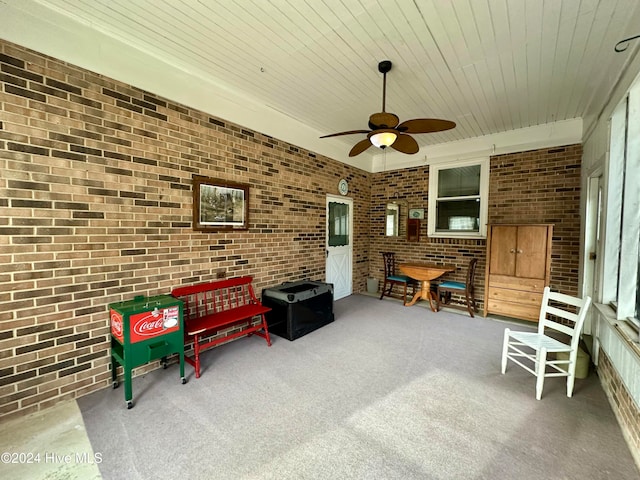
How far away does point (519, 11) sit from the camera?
2.07 m

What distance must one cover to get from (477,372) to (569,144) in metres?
3.94

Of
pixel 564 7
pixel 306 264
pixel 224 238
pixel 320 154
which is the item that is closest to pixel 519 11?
pixel 564 7

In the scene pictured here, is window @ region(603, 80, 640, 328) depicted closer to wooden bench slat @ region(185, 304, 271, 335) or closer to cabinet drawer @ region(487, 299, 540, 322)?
cabinet drawer @ region(487, 299, 540, 322)

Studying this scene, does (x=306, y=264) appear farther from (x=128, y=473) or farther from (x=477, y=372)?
(x=128, y=473)

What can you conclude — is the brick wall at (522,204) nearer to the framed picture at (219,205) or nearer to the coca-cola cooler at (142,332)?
the framed picture at (219,205)

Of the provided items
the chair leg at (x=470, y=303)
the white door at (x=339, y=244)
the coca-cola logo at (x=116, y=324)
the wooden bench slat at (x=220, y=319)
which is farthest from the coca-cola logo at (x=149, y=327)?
the chair leg at (x=470, y=303)

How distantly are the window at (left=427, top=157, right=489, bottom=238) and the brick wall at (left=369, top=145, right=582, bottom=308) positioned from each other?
0.38ft

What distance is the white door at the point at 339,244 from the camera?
5.21m

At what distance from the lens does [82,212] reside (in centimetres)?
230

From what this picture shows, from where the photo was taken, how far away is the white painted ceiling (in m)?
2.09

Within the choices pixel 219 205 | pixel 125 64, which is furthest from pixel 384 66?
pixel 125 64

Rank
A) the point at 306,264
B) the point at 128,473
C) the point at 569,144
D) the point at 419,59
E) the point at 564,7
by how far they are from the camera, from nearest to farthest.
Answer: the point at 128,473, the point at 564,7, the point at 419,59, the point at 569,144, the point at 306,264

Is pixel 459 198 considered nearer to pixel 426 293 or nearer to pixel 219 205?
pixel 426 293

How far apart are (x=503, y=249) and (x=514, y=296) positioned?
28.6 inches
